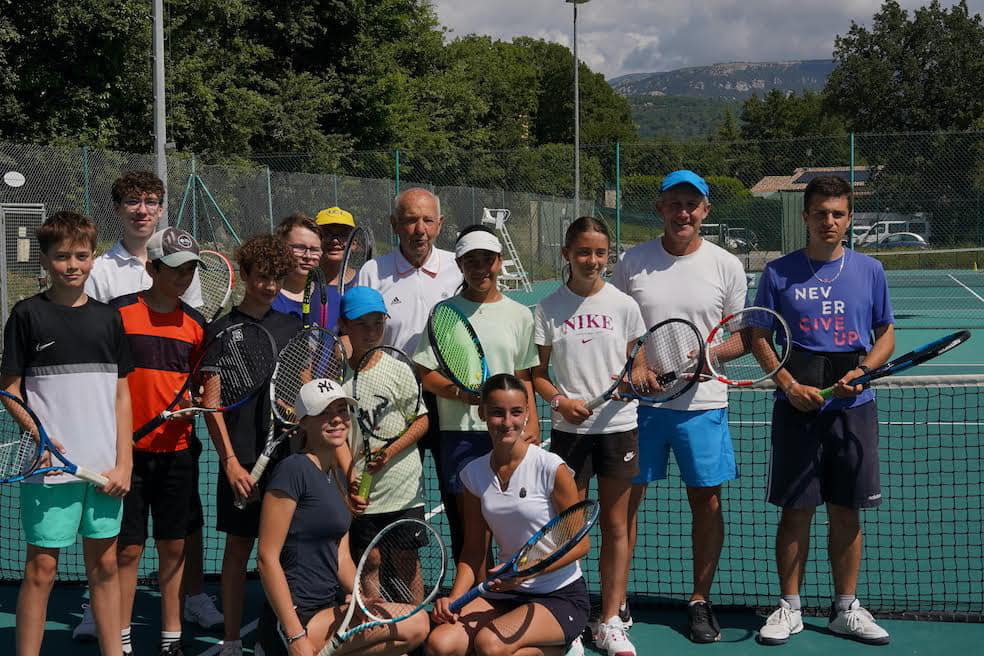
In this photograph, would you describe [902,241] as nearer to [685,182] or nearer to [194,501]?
[685,182]

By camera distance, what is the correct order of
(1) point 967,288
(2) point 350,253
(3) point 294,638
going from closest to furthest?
1. (3) point 294,638
2. (2) point 350,253
3. (1) point 967,288

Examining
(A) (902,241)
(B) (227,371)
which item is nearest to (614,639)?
(B) (227,371)

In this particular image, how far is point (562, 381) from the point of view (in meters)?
4.11

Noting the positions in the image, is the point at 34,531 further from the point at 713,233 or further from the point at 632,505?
the point at 713,233

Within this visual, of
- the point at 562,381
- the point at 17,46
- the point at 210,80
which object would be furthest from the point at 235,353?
the point at 210,80

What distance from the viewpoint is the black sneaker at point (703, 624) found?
4.22 metres

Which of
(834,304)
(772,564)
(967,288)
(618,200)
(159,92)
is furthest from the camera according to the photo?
(967,288)

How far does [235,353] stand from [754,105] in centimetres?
10076

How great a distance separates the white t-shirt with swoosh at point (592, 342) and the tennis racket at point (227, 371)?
3.37 ft

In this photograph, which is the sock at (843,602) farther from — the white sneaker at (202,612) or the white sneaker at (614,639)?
the white sneaker at (202,612)

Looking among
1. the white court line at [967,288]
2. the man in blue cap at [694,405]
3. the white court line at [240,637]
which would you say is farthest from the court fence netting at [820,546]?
the white court line at [967,288]

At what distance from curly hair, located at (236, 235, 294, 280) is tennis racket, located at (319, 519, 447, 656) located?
1.04m

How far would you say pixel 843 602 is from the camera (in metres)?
4.24

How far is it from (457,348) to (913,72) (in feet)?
137
